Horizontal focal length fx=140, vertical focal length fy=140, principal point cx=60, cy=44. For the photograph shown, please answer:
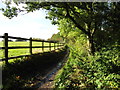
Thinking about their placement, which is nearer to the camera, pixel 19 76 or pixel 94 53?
pixel 19 76

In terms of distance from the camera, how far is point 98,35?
40.9 ft

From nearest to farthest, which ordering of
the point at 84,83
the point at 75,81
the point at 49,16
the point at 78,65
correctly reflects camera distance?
the point at 84,83
the point at 75,81
the point at 78,65
the point at 49,16

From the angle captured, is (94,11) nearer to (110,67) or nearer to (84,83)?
(110,67)

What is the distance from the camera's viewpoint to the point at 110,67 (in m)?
5.62

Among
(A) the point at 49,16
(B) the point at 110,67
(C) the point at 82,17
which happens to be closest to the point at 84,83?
(B) the point at 110,67

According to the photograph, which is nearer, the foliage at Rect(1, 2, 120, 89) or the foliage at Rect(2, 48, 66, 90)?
the foliage at Rect(1, 2, 120, 89)

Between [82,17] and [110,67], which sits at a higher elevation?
[82,17]

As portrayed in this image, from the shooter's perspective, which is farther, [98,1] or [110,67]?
[98,1]

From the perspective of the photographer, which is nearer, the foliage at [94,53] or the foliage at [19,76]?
the foliage at [94,53]

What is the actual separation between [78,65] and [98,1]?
399 centimetres

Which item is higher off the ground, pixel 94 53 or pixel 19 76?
pixel 94 53

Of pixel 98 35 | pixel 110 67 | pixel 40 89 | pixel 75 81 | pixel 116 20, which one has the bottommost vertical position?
pixel 40 89

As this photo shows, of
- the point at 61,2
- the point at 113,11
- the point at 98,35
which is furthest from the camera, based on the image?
the point at 98,35

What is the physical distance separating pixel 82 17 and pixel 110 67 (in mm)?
5023
